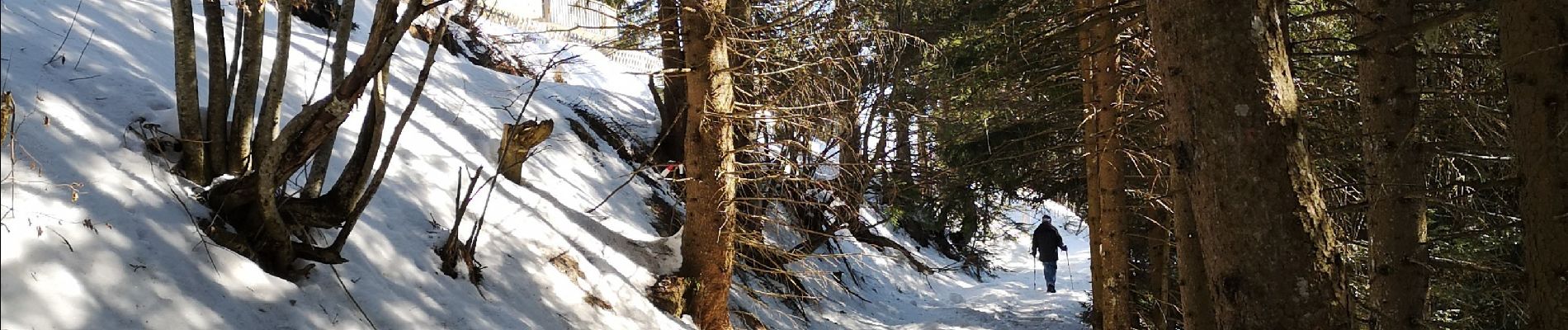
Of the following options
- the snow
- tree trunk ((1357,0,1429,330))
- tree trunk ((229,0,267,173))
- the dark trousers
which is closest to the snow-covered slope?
the snow

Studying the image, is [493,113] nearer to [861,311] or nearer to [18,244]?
[861,311]

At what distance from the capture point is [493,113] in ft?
37.8

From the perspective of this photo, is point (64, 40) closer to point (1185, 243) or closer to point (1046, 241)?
point (1185, 243)

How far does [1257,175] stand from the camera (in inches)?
156

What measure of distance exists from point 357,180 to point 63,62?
205 centimetres

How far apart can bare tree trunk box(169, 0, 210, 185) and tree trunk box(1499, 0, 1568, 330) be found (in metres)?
6.76

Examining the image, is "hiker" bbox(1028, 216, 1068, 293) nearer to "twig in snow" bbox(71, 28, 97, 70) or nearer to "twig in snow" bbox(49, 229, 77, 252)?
"twig in snow" bbox(71, 28, 97, 70)

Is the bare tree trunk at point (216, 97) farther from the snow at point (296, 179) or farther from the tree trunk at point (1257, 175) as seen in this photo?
the tree trunk at point (1257, 175)

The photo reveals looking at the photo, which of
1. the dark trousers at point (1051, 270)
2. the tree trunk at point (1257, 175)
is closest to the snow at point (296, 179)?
the tree trunk at point (1257, 175)

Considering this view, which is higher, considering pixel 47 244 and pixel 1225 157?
pixel 1225 157

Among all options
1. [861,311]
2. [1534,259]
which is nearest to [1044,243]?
[861,311]

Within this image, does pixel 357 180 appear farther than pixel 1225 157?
Yes

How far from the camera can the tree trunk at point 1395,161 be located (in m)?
6.43

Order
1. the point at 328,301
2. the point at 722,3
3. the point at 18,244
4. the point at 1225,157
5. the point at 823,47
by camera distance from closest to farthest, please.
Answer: the point at 1225,157
the point at 18,244
the point at 328,301
the point at 722,3
the point at 823,47
